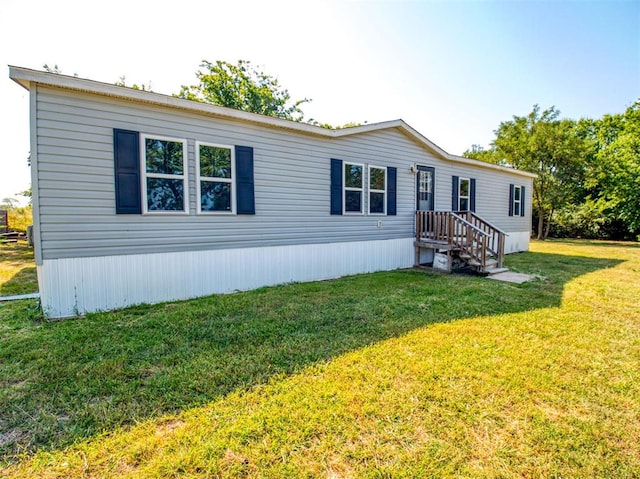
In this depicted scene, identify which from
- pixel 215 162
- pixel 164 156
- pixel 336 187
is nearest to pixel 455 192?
pixel 336 187

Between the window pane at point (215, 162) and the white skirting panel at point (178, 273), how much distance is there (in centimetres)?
145

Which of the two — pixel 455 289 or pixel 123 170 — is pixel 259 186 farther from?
pixel 455 289

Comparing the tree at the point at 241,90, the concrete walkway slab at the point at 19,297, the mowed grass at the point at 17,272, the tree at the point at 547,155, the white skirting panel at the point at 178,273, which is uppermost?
the tree at the point at 241,90

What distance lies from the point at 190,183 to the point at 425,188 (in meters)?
6.85

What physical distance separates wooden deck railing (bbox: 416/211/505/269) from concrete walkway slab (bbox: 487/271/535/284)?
340 millimetres

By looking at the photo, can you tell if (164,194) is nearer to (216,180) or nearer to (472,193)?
(216,180)

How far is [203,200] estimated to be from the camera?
577 centimetres

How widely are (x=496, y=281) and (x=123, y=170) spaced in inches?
296

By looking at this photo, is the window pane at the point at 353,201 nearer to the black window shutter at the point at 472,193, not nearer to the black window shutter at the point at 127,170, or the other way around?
the black window shutter at the point at 127,170

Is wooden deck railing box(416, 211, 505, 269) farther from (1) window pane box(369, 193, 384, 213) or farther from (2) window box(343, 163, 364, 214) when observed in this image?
(2) window box(343, 163, 364, 214)

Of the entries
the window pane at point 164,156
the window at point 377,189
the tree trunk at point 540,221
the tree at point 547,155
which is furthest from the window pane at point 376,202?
the tree trunk at point 540,221

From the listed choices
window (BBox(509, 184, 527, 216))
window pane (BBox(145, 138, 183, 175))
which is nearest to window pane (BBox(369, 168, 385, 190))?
window pane (BBox(145, 138, 183, 175))

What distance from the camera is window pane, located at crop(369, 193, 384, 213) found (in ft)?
27.2

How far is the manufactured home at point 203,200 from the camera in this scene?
460 centimetres
